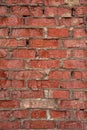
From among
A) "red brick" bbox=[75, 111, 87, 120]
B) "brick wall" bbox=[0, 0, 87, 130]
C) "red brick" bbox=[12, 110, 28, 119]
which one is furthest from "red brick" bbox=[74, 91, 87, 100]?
"red brick" bbox=[12, 110, 28, 119]

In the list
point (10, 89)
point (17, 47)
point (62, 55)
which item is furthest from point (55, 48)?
point (10, 89)

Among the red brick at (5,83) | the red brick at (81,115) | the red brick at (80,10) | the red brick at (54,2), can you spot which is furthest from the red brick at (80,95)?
the red brick at (54,2)

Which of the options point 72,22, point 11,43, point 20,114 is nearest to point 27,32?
point 11,43

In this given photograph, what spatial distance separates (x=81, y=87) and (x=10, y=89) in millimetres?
593

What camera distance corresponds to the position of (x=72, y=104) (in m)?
2.79

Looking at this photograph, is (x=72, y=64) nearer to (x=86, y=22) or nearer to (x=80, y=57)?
(x=80, y=57)

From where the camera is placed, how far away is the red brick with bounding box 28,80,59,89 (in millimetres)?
2797

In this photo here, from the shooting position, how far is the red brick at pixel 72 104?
279 cm

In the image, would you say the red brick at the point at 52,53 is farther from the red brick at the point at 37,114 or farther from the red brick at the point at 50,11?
the red brick at the point at 37,114

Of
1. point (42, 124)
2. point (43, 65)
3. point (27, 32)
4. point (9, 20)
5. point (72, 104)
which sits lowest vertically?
point (42, 124)

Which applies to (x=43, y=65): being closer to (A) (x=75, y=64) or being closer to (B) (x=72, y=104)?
(A) (x=75, y=64)

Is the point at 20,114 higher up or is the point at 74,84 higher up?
the point at 74,84

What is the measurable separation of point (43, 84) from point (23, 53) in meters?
0.31

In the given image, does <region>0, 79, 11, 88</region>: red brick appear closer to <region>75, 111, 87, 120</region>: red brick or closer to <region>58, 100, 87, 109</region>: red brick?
<region>58, 100, 87, 109</region>: red brick
